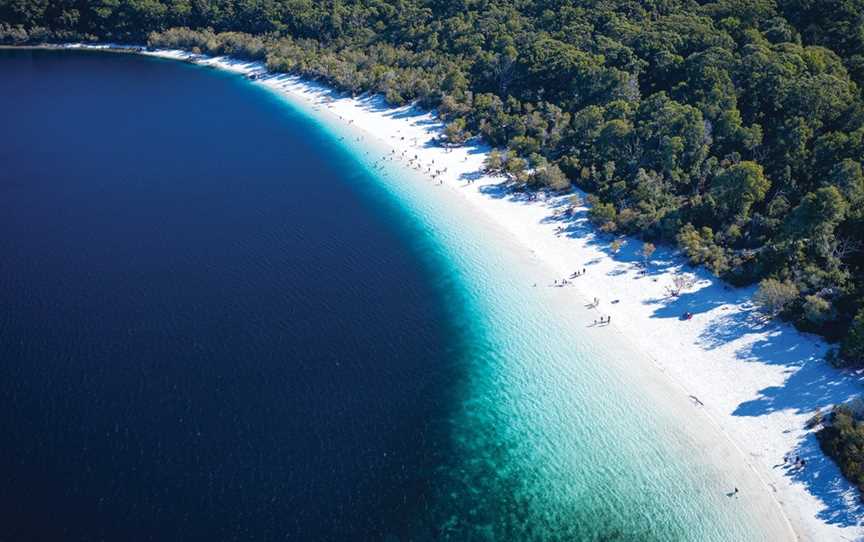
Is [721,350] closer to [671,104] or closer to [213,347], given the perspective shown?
[671,104]

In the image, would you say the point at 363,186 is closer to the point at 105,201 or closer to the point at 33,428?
the point at 105,201

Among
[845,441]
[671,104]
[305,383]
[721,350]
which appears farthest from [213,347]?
[671,104]

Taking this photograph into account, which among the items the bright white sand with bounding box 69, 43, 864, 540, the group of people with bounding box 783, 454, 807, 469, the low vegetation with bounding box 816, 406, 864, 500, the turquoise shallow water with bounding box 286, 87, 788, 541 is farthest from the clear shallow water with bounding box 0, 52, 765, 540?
the low vegetation with bounding box 816, 406, 864, 500

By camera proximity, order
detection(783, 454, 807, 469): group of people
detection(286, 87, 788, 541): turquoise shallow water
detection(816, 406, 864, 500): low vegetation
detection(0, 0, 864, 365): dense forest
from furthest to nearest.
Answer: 1. detection(0, 0, 864, 365): dense forest
2. detection(783, 454, 807, 469): group of people
3. detection(816, 406, 864, 500): low vegetation
4. detection(286, 87, 788, 541): turquoise shallow water

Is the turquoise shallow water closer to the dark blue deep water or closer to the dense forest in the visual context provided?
the dark blue deep water

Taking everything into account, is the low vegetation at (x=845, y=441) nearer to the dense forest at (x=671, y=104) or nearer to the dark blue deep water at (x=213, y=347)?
the dense forest at (x=671, y=104)

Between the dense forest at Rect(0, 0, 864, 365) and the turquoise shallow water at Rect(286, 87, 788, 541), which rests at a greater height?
the dense forest at Rect(0, 0, 864, 365)
